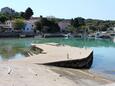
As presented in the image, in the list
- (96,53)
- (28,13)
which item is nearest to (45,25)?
(28,13)

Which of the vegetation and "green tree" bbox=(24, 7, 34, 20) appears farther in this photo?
"green tree" bbox=(24, 7, 34, 20)

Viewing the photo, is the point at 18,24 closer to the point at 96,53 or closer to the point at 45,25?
the point at 45,25

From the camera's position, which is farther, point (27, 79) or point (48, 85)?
point (27, 79)

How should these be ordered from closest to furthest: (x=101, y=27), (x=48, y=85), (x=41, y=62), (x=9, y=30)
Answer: (x=48, y=85), (x=41, y=62), (x=9, y=30), (x=101, y=27)

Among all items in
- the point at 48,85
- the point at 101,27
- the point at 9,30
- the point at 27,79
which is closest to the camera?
the point at 48,85

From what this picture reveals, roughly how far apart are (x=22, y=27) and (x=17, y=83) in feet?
353

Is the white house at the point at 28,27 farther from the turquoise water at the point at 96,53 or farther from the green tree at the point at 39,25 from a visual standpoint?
the turquoise water at the point at 96,53

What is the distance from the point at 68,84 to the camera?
17.1 m

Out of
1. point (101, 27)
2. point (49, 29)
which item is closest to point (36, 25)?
point (49, 29)

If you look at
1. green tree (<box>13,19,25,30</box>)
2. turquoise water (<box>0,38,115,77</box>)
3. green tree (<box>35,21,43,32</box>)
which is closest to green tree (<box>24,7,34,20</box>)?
green tree (<box>35,21,43,32</box>)

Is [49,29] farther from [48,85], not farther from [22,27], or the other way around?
[48,85]

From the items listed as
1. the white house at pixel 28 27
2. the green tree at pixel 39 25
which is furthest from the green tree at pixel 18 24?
the green tree at pixel 39 25

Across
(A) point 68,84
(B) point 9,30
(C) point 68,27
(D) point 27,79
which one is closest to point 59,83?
(A) point 68,84

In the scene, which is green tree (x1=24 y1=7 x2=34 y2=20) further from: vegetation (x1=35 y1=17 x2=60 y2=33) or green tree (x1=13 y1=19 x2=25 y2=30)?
green tree (x1=13 y1=19 x2=25 y2=30)
